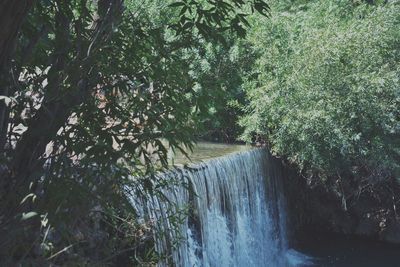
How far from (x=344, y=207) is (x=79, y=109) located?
29.3ft

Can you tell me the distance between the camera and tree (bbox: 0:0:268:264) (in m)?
2.01

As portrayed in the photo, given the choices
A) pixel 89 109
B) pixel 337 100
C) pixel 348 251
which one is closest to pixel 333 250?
pixel 348 251

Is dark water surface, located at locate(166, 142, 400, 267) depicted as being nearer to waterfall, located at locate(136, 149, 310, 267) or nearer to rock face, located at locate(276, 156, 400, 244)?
rock face, located at locate(276, 156, 400, 244)

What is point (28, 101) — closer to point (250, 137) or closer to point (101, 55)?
point (101, 55)

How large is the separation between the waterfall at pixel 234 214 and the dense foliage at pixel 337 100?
74cm

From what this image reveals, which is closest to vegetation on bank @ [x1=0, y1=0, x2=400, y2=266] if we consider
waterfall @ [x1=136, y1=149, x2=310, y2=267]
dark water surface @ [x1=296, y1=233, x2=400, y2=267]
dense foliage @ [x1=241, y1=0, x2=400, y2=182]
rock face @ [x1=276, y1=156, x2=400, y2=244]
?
waterfall @ [x1=136, y1=149, x2=310, y2=267]

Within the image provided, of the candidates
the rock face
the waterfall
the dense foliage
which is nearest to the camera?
the waterfall

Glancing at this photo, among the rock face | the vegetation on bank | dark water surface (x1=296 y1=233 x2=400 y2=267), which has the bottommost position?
dark water surface (x1=296 y1=233 x2=400 y2=267)

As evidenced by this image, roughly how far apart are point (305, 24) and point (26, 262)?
952 cm

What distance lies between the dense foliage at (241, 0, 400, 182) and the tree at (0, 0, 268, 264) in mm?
6756

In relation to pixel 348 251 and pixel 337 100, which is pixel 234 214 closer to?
pixel 337 100

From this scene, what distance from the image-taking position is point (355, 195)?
10.5 metres

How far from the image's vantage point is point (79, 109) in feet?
6.97

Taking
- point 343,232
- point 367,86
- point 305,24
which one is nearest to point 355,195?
point 343,232
